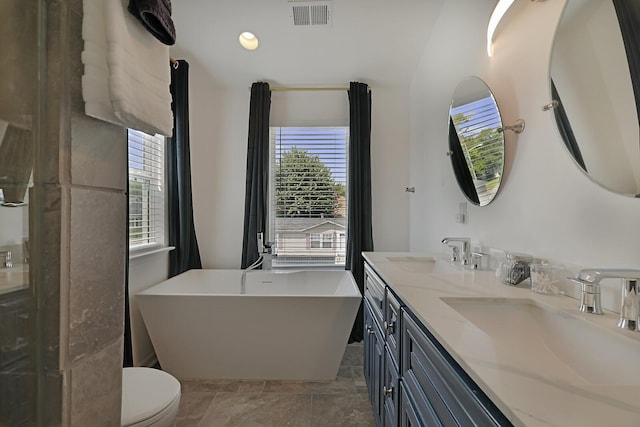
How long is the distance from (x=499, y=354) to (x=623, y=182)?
0.64 meters

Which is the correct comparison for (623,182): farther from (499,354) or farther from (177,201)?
(177,201)

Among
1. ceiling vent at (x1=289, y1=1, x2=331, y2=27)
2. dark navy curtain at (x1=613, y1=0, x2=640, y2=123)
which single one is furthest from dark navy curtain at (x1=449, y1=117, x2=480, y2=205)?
ceiling vent at (x1=289, y1=1, x2=331, y2=27)

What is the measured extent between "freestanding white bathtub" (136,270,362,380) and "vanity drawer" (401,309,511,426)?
1.01 meters

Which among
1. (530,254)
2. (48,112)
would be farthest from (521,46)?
(48,112)

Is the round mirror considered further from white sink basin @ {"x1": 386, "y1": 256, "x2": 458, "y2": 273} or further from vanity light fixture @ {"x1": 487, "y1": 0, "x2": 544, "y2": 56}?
white sink basin @ {"x1": 386, "y1": 256, "x2": 458, "y2": 273}

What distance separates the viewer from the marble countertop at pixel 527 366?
17.7 inches

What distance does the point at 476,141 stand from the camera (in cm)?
169

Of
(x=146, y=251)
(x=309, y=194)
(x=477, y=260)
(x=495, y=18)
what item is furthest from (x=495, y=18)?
(x=146, y=251)

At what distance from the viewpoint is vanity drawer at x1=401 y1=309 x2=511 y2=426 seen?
572 millimetres

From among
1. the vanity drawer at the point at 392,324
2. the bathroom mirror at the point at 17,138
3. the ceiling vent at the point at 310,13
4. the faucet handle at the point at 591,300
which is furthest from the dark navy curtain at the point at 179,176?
the faucet handle at the point at 591,300

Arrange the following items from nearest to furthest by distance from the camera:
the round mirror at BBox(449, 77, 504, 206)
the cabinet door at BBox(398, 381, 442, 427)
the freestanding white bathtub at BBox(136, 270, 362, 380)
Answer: the cabinet door at BBox(398, 381, 442, 427), the round mirror at BBox(449, 77, 504, 206), the freestanding white bathtub at BBox(136, 270, 362, 380)

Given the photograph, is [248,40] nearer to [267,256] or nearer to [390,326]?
[267,256]

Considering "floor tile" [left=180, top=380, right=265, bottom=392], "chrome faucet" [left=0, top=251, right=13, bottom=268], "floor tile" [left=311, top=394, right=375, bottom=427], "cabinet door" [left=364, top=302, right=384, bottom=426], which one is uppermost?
"chrome faucet" [left=0, top=251, right=13, bottom=268]

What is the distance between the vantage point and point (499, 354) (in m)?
0.64
